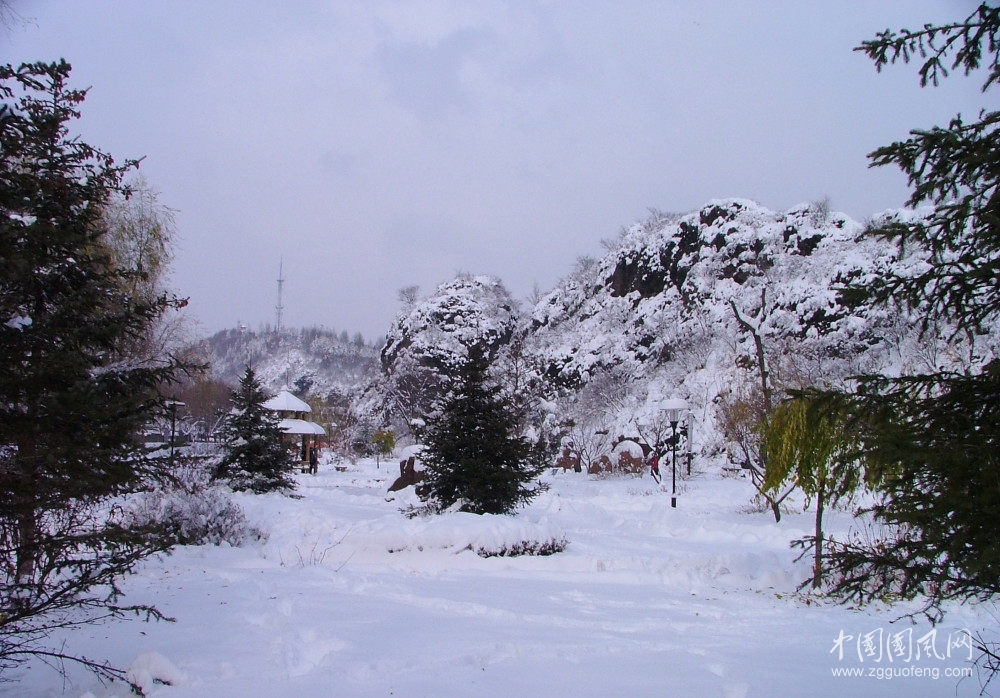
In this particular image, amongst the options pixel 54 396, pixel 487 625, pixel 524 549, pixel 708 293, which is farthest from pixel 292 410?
pixel 708 293

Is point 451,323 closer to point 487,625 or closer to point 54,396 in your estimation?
point 487,625

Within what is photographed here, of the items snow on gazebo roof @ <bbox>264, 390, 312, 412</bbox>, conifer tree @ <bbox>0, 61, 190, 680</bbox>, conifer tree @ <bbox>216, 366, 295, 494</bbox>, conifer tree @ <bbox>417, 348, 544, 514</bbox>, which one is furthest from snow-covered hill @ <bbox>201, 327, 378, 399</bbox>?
conifer tree @ <bbox>0, 61, 190, 680</bbox>

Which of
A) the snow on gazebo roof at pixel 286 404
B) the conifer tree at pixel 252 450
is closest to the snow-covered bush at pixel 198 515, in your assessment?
the conifer tree at pixel 252 450

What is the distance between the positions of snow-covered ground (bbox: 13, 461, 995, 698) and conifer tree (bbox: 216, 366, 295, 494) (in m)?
5.26

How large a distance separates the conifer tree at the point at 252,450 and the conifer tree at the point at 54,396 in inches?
450

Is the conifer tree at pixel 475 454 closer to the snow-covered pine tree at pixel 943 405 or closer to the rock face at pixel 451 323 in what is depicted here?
the snow-covered pine tree at pixel 943 405

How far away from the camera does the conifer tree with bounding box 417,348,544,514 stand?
11742 millimetres

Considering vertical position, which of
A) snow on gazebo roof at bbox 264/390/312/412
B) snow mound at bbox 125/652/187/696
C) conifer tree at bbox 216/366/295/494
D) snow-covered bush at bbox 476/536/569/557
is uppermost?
snow on gazebo roof at bbox 264/390/312/412

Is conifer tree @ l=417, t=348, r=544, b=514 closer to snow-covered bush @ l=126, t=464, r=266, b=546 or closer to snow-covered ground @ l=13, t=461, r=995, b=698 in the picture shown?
snow-covered ground @ l=13, t=461, r=995, b=698

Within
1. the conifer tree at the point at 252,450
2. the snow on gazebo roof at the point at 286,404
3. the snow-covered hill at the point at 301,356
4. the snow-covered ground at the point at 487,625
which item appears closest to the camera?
the snow-covered ground at the point at 487,625

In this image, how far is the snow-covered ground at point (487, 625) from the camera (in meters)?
4.29

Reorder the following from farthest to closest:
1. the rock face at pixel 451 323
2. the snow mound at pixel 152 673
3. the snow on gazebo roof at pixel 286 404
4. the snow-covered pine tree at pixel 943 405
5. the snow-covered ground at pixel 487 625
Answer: the rock face at pixel 451 323 < the snow on gazebo roof at pixel 286 404 < the snow-covered ground at pixel 487 625 < the snow mound at pixel 152 673 < the snow-covered pine tree at pixel 943 405

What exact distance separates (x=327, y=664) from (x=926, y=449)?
13.6 ft

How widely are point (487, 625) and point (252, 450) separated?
12.5m
